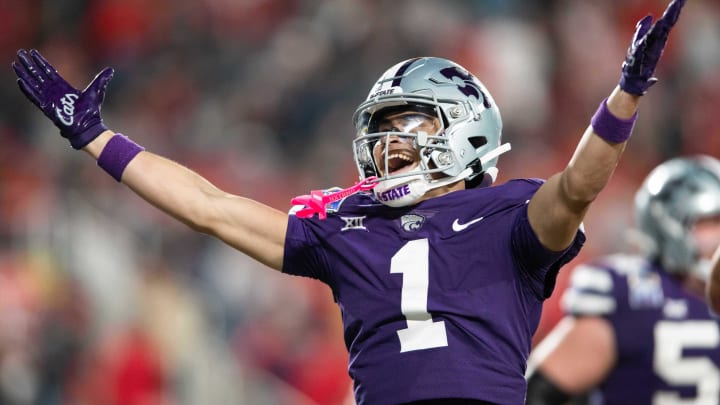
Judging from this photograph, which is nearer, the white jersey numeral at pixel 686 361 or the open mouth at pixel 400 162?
the open mouth at pixel 400 162

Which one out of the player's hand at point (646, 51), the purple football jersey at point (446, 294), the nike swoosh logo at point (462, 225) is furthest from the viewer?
the nike swoosh logo at point (462, 225)

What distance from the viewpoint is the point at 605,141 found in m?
2.89

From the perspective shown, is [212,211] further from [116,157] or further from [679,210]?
[679,210]

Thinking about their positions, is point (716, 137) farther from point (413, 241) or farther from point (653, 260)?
point (413, 241)

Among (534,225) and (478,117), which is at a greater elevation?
(478,117)

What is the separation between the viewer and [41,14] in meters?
9.68

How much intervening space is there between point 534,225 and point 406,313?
390mm

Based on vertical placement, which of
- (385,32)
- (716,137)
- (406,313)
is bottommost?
(406,313)

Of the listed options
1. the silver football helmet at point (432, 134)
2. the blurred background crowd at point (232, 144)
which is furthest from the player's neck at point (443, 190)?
the blurred background crowd at point (232, 144)

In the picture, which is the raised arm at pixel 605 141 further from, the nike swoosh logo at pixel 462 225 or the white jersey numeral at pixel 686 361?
the white jersey numeral at pixel 686 361

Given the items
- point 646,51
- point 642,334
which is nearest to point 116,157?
point 646,51

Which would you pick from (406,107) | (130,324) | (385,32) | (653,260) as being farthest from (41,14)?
(406,107)

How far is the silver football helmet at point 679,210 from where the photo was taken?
16.1 ft

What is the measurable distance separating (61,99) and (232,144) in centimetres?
570
